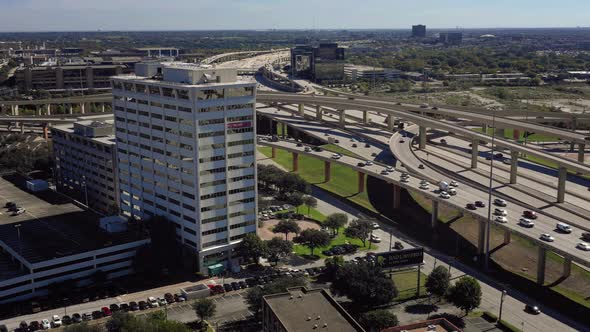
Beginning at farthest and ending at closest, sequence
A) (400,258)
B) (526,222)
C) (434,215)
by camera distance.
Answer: (434,215), (526,222), (400,258)

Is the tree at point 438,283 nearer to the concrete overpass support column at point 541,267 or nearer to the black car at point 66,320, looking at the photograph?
the concrete overpass support column at point 541,267

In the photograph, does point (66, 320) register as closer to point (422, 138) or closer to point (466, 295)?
point (466, 295)

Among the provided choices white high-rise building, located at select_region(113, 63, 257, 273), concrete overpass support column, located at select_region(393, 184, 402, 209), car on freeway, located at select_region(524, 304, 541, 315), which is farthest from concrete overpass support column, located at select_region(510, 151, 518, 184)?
white high-rise building, located at select_region(113, 63, 257, 273)

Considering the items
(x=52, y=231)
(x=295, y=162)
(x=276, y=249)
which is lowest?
(x=276, y=249)

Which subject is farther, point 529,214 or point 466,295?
point 529,214

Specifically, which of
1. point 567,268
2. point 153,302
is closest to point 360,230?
point 567,268

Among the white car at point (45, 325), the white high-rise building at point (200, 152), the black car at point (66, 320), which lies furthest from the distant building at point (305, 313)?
the white car at point (45, 325)

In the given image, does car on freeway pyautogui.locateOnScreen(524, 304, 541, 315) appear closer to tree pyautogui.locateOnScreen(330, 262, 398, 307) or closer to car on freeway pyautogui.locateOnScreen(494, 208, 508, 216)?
tree pyautogui.locateOnScreen(330, 262, 398, 307)

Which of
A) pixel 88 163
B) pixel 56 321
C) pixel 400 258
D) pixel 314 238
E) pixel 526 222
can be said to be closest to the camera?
pixel 56 321
